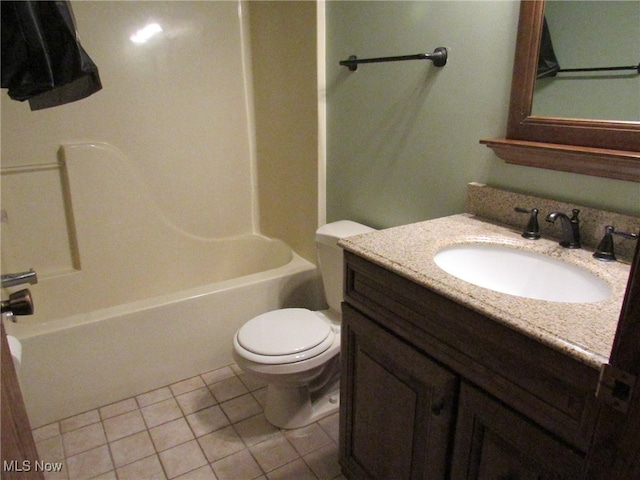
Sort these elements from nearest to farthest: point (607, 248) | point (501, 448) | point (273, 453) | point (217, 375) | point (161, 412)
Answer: point (501, 448) → point (607, 248) → point (273, 453) → point (161, 412) → point (217, 375)

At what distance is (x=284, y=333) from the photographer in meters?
1.75

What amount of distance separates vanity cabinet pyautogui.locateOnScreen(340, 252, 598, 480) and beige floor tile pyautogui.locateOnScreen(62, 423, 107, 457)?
3.30 ft

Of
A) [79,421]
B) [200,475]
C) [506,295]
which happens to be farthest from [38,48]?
[79,421]

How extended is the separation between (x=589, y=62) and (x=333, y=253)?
1089mm

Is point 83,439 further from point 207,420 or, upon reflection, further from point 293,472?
point 293,472

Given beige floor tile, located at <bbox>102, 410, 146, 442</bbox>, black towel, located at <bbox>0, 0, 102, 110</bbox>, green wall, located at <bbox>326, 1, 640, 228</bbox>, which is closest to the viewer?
black towel, located at <bbox>0, 0, 102, 110</bbox>

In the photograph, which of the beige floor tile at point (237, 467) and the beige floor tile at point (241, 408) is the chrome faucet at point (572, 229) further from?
the beige floor tile at point (241, 408)

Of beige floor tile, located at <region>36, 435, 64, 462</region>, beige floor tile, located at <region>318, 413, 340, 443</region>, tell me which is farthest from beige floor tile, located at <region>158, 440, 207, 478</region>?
beige floor tile, located at <region>318, 413, 340, 443</region>

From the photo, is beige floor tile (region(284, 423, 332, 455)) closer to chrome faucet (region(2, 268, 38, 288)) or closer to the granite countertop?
the granite countertop

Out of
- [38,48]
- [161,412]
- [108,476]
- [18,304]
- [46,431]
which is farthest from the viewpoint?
[161,412]

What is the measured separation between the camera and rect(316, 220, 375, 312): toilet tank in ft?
6.16

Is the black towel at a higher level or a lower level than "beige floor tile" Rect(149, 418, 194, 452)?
higher

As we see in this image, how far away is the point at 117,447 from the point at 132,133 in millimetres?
1537

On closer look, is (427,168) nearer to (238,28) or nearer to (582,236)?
(582,236)
